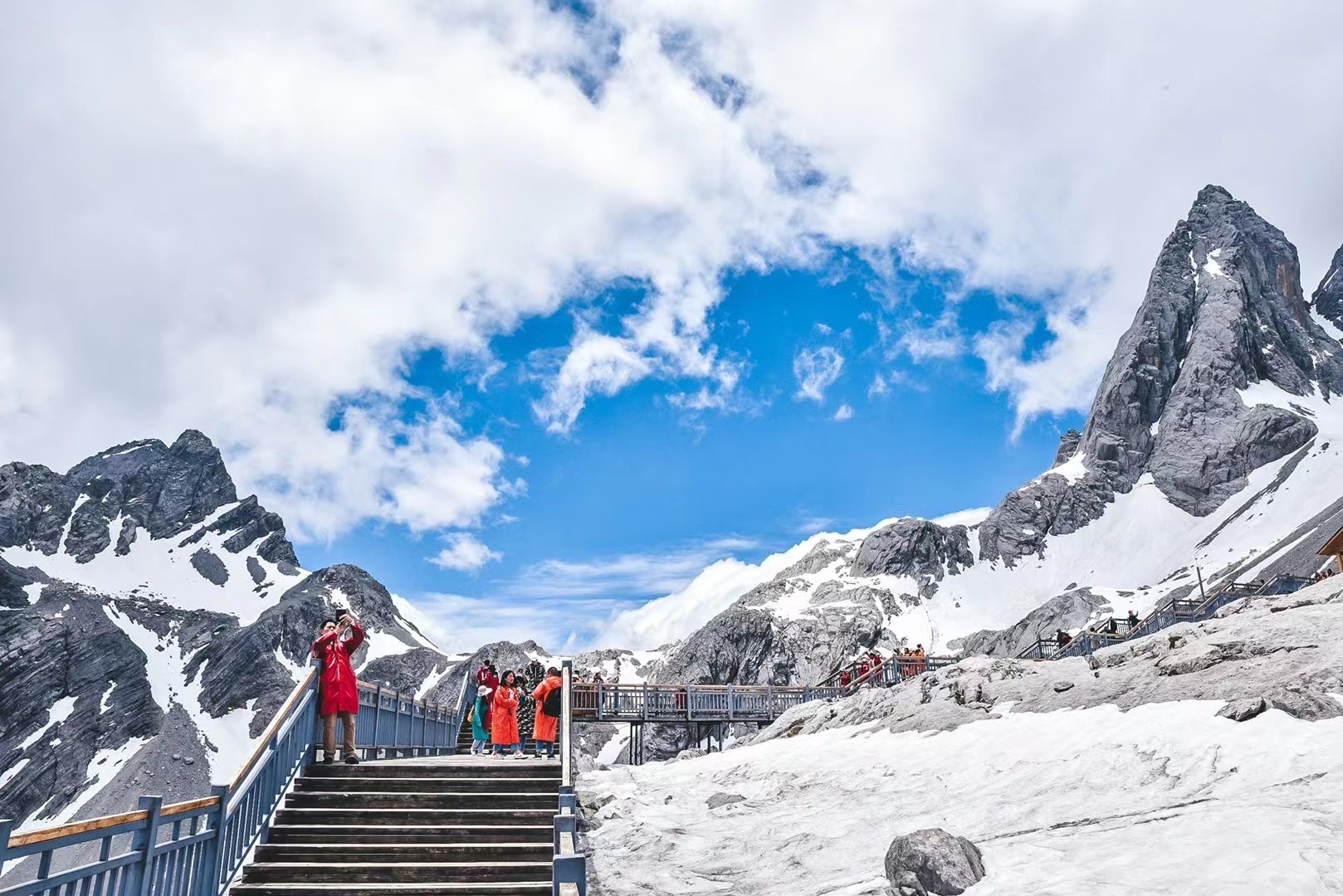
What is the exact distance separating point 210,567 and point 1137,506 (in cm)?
19246

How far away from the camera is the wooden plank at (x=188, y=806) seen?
6.60 metres

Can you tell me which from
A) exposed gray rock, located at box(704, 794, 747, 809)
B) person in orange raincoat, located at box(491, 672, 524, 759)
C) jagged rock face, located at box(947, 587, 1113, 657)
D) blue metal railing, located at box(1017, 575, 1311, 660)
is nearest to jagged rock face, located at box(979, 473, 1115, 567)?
jagged rock face, located at box(947, 587, 1113, 657)

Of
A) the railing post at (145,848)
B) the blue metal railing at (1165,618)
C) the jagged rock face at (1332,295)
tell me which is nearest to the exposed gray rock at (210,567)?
the blue metal railing at (1165,618)

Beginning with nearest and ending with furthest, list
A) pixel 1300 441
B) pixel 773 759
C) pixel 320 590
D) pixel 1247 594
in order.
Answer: pixel 773 759 → pixel 1247 594 → pixel 1300 441 → pixel 320 590

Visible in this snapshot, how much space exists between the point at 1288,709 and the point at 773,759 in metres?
9.62

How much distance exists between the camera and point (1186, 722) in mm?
9875

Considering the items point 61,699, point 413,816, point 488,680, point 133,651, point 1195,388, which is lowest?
point 413,816

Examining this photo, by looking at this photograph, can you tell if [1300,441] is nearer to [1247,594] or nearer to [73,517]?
[1247,594]

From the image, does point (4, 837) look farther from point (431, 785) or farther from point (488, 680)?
point (488, 680)

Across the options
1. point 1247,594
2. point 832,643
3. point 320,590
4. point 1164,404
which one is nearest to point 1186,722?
point 1247,594

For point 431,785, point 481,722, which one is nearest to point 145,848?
point 431,785

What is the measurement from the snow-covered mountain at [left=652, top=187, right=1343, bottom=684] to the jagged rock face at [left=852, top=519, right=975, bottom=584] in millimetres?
232

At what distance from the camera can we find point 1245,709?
30.6 ft

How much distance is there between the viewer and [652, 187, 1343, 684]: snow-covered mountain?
8644cm
